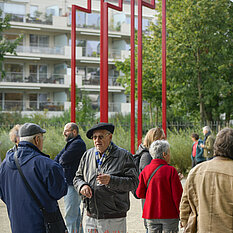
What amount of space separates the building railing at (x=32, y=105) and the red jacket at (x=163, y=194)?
3818 cm

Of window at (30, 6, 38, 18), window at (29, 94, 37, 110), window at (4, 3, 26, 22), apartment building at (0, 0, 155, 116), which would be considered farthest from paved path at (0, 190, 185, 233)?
window at (30, 6, 38, 18)

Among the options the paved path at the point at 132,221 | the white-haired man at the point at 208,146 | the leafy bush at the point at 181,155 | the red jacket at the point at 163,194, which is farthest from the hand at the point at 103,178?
the leafy bush at the point at 181,155

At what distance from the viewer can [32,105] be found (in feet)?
144

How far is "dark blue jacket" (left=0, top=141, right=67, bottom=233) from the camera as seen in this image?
12.8 feet

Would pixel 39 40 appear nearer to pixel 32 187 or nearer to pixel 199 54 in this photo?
pixel 199 54

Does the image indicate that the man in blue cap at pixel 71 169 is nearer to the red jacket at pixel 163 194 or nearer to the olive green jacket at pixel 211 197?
the red jacket at pixel 163 194

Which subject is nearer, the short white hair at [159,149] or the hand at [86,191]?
the hand at [86,191]

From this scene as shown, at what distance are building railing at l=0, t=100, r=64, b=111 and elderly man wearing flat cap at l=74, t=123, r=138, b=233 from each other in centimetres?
3819

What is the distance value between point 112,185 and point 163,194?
67 cm

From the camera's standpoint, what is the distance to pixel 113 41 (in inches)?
1897

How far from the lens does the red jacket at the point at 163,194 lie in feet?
15.6

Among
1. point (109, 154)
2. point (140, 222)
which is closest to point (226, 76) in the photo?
point (140, 222)

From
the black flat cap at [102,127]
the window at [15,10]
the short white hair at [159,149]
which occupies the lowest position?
the short white hair at [159,149]

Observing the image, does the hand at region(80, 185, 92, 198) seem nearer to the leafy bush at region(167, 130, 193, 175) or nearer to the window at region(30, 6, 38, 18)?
the leafy bush at region(167, 130, 193, 175)
